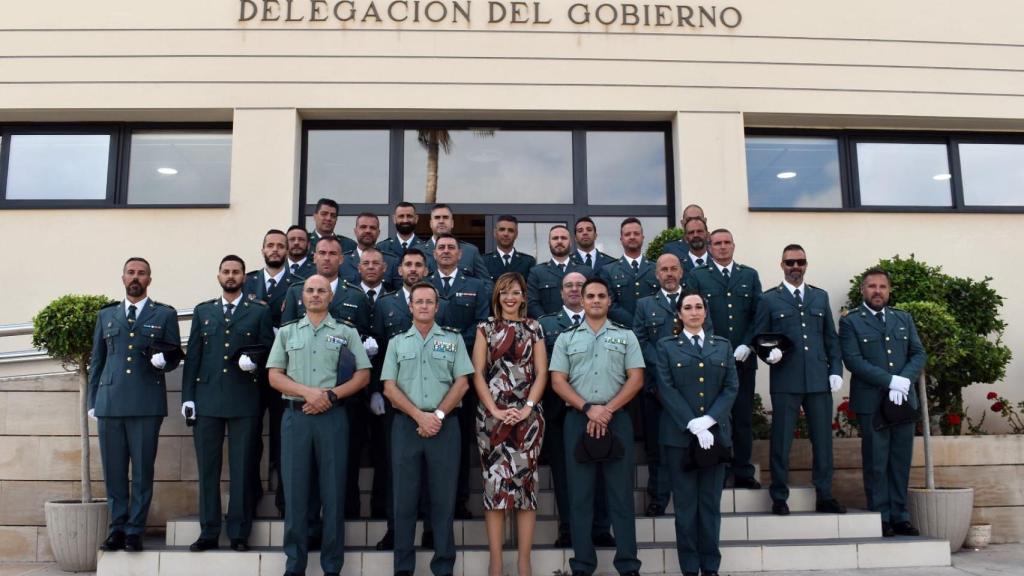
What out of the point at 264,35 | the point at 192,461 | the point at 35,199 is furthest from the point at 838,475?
the point at 35,199

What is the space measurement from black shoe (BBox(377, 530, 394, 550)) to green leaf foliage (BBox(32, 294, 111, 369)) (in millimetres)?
2726

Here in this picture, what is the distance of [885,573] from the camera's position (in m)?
5.45

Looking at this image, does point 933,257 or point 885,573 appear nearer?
point 885,573

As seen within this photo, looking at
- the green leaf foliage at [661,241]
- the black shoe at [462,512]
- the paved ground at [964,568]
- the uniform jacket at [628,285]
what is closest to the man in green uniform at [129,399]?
the paved ground at [964,568]

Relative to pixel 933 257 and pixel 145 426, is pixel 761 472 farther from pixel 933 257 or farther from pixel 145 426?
pixel 145 426

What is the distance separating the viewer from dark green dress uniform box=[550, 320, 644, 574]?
5.04 m

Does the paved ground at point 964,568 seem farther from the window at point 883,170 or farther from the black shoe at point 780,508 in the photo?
the window at point 883,170

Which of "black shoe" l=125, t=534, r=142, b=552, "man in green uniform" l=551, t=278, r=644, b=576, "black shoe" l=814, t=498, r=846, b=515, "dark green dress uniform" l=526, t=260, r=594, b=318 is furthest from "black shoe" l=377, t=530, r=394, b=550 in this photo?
"black shoe" l=814, t=498, r=846, b=515

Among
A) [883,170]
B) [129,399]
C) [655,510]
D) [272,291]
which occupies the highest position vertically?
[883,170]

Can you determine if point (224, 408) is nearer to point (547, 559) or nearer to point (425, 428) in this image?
point (425, 428)

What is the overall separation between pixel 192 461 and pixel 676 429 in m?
3.86

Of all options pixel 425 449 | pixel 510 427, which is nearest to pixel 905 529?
pixel 510 427

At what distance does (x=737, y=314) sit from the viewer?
6.42 meters

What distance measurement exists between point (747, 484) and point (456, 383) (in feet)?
8.44
